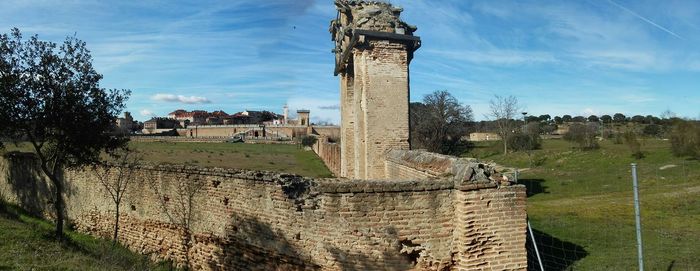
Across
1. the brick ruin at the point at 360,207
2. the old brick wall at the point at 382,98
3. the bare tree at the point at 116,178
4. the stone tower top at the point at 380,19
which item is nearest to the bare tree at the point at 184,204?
the brick ruin at the point at 360,207

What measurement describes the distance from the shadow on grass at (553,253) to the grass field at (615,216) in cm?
2

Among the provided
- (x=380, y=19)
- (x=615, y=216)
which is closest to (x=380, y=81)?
(x=380, y=19)

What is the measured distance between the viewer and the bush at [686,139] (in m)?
25.4

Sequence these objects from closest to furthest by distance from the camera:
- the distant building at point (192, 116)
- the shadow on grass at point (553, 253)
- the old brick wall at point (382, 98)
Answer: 1. the shadow on grass at point (553, 253)
2. the old brick wall at point (382, 98)
3. the distant building at point (192, 116)

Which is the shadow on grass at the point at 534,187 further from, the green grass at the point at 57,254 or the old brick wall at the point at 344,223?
the green grass at the point at 57,254

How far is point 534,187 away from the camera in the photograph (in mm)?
22188

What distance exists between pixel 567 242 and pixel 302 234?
648cm

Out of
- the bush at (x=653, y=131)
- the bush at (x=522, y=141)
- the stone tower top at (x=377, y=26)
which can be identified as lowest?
the bush at (x=522, y=141)

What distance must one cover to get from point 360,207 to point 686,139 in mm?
26818

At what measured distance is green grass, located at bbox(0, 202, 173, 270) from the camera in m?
8.11

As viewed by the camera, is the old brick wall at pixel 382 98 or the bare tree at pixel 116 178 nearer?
the old brick wall at pixel 382 98

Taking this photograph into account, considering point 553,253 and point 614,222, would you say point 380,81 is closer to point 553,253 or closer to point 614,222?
point 553,253

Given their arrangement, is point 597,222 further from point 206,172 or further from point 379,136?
point 206,172

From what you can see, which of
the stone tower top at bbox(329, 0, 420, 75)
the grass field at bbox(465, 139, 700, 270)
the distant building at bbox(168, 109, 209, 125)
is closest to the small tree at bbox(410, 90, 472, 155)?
the grass field at bbox(465, 139, 700, 270)
